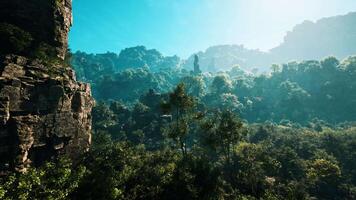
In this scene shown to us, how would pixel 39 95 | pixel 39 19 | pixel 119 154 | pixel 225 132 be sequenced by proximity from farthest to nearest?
pixel 225 132 < pixel 39 19 < pixel 119 154 < pixel 39 95

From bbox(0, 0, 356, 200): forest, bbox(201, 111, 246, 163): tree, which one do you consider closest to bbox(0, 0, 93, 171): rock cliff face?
bbox(0, 0, 356, 200): forest

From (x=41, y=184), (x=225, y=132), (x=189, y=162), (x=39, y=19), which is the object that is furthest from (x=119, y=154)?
Answer: (x=39, y=19)

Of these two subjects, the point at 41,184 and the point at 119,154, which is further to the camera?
the point at 119,154

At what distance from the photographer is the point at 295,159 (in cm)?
7450

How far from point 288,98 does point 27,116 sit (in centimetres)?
15984

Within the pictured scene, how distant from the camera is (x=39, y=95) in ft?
134

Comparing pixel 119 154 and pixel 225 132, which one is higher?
pixel 225 132

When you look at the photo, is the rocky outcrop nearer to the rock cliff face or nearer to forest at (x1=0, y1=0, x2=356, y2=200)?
the rock cliff face

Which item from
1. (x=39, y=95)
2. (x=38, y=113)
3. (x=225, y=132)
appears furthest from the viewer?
(x=225, y=132)

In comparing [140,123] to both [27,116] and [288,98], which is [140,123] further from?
[288,98]

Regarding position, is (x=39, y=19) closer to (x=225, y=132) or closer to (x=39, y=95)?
(x=39, y=95)

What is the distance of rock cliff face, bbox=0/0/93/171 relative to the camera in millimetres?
36188

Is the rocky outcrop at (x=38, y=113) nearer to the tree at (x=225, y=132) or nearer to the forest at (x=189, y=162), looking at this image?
the forest at (x=189, y=162)

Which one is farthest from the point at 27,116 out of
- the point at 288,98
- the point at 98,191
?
the point at 288,98
